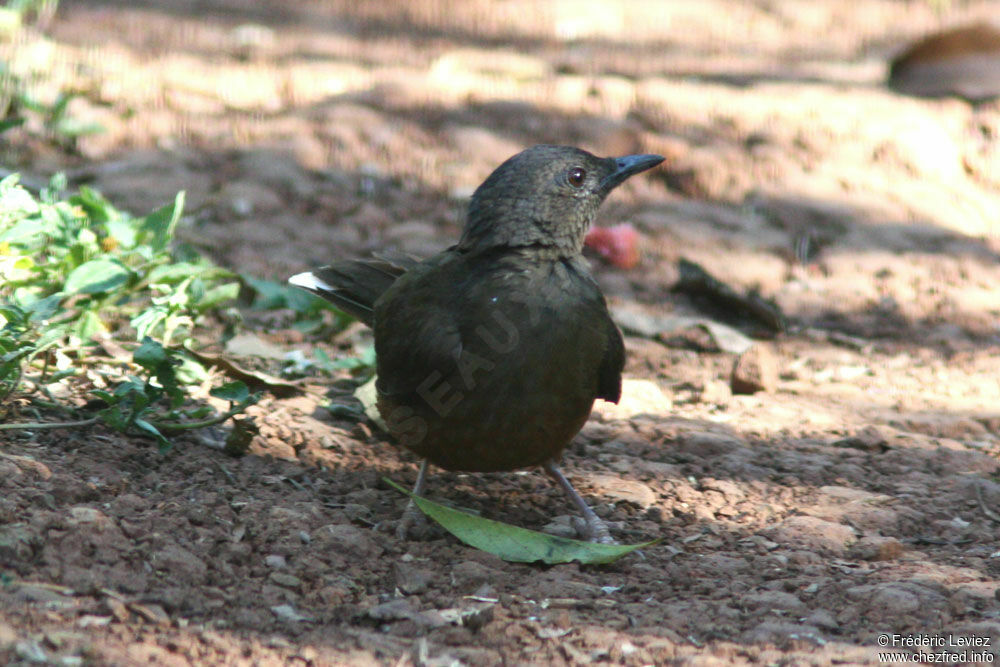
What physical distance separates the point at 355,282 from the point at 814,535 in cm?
205

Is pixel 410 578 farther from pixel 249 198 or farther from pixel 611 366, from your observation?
pixel 249 198

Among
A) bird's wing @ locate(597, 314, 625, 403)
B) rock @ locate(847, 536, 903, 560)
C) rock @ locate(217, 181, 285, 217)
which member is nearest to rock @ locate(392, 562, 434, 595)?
bird's wing @ locate(597, 314, 625, 403)

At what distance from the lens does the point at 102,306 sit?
4309 mm

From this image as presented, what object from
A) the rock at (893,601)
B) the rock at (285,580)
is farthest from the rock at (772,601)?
the rock at (285,580)

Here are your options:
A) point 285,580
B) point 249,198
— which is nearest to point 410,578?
point 285,580

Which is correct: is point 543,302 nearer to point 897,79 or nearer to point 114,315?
point 114,315

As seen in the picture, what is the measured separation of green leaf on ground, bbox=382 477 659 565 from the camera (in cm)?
345

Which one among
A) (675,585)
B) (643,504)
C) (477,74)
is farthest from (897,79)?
(675,585)

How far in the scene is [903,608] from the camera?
121 inches

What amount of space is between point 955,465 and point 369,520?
7.37ft

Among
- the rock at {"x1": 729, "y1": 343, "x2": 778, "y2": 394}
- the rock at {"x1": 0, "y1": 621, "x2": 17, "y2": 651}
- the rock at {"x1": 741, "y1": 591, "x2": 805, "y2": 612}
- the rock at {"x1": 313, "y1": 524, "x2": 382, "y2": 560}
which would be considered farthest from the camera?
the rock at {"x1": 729, "y1": 343, "x2": 778, "y2": 394}

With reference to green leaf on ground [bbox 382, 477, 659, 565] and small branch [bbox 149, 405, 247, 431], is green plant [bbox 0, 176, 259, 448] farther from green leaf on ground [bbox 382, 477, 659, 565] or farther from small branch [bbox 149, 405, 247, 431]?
green leaf on ground [bbox 382, 477, 659, 565]

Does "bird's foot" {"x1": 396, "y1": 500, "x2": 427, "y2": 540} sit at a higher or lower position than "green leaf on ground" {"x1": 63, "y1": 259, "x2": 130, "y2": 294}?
lower

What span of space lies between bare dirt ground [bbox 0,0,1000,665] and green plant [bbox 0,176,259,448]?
233 millimetres
